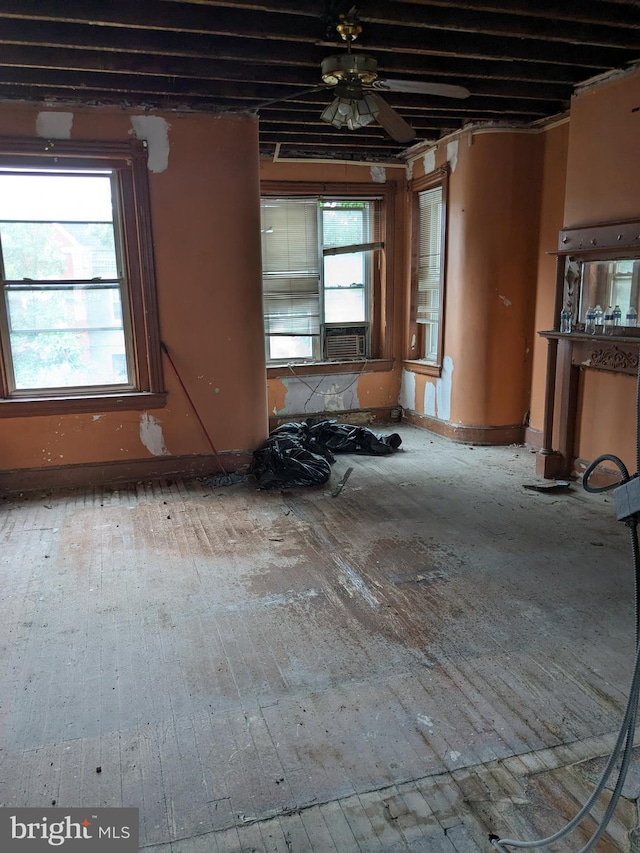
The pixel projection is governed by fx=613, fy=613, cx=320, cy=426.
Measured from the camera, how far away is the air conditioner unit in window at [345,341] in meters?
6.90

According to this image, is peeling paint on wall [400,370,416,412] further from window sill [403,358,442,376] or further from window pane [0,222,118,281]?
window pane [0,222,118,281]

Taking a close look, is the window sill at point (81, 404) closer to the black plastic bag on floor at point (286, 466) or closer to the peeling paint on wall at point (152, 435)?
the peeling paint on wall at point (152, 435)

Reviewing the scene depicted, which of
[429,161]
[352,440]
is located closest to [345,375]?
[352,440]

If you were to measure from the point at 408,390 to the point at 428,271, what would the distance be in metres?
1.34

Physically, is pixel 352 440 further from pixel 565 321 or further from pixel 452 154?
pixel 452 154

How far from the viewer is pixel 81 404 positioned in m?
4.79

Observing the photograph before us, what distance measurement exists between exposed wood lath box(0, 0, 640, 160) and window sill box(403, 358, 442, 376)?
241 cm

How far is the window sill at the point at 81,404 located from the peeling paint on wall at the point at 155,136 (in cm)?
Result: 176

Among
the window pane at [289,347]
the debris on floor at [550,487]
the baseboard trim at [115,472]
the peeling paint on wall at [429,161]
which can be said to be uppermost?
the peeling paint on wall at [429,161]

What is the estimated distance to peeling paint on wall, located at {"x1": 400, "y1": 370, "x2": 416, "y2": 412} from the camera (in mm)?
6902

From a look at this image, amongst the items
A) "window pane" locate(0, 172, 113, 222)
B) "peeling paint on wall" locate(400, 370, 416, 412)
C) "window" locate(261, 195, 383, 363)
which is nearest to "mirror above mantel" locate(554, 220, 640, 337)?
"peeling paint on wall" locate(400, 370, 416, 412)

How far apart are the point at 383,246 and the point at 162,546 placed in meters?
4.46

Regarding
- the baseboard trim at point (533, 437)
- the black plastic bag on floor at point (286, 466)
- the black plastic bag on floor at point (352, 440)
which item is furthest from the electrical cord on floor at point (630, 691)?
the baseboard trim at point (533, 437)

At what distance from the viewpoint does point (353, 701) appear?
2258 millimetres
